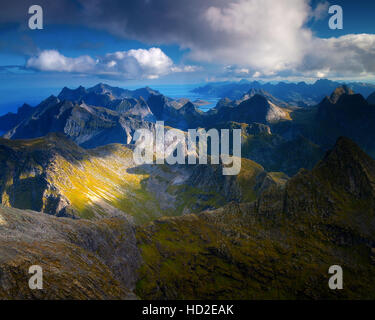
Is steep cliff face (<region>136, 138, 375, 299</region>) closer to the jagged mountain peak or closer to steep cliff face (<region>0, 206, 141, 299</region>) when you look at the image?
the jagged mountain peak

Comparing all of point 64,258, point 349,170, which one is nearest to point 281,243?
point 349,170

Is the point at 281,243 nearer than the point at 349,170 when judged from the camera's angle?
Yes

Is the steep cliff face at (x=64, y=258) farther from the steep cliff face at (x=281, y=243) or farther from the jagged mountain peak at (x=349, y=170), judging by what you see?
the jagged mountain peak at (x=349, y=170)

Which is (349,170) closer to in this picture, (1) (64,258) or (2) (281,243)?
(2) (281,243)

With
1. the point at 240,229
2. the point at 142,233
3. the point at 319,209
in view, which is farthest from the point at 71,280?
the point at 319,209

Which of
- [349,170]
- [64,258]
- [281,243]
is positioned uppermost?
[349,170]

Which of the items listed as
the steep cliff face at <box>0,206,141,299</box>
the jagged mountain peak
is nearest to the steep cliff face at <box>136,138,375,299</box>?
the jagged mountain peak
